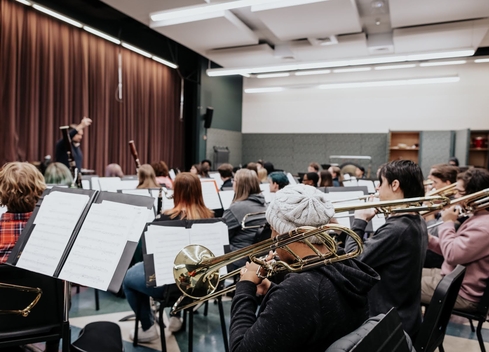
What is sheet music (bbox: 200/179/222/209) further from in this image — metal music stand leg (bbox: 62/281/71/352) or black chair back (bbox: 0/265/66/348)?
metal music stand leg (bbox: 62/281/71/352)

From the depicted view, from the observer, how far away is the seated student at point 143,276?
251cm

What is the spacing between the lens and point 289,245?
1275mm

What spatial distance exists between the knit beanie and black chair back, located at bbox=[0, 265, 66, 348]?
1.16 metres

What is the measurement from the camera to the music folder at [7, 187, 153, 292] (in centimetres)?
144

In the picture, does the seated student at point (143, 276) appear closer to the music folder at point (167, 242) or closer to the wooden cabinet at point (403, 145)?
the music folder at point (167, 242)

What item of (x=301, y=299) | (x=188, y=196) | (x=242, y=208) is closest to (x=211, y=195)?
(x=242, y=208)

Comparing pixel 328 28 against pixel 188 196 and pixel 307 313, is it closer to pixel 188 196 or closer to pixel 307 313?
pixel 188 196

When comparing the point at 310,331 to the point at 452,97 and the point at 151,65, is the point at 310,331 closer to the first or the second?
the point at 151,65

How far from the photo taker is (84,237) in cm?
152

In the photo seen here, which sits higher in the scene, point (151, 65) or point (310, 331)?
point (151, 65)

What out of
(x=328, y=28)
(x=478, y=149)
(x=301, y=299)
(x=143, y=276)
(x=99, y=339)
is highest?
(x=328, y=28)

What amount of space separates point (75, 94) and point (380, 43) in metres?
6.88

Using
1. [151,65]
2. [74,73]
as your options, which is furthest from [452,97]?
[74,73]

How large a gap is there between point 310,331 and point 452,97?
37.7ft
